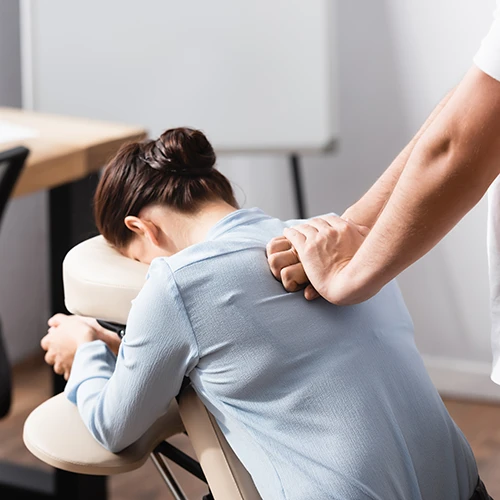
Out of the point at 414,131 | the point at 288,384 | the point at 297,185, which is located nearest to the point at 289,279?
the point at 288,384

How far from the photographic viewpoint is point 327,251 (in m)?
1.00

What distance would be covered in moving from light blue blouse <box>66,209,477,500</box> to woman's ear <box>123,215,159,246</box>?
A: 0.13m

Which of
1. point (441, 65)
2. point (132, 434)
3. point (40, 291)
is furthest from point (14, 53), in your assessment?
point (132, 434)

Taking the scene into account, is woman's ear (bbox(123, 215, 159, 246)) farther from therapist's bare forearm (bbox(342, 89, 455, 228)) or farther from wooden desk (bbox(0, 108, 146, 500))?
wooden desk (bbox(0, 108, 146, 500))

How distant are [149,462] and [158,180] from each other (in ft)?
5.14

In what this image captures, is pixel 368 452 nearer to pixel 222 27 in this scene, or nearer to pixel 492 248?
pixel 492 248

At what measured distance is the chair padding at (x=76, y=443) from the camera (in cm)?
104

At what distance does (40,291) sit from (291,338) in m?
2.44

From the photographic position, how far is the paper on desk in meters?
1.95

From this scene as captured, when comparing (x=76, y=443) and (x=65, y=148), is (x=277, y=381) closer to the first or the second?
(x=76, y=443)

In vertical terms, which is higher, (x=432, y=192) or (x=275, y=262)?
(x=432, y=192)

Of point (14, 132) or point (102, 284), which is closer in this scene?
point (102, 284)

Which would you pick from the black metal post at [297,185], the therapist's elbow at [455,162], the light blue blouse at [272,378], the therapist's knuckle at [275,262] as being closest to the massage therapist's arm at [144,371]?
the light blue blouse at [272,378]

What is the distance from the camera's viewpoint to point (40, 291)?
3.27 meters
